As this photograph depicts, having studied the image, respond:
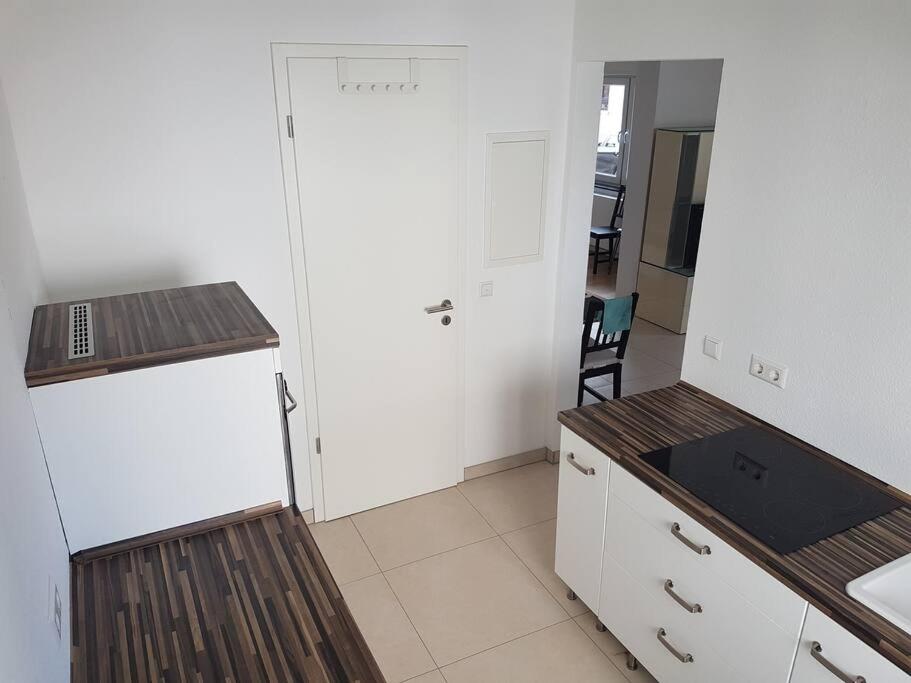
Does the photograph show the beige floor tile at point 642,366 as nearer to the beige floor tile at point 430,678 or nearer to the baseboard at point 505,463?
the baseboard at point 505,463

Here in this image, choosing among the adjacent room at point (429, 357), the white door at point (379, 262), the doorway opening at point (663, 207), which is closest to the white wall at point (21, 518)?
the adjacent room at point (429, 357)

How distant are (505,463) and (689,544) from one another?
6.25 feet

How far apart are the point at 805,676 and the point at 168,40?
2878mm

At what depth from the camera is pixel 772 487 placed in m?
2.14

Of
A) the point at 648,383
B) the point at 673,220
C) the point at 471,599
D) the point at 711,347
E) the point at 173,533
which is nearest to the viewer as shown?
the point at 173,533

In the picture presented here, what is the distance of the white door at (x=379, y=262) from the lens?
9.52ft

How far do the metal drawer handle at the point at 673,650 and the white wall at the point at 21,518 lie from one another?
1782 mm

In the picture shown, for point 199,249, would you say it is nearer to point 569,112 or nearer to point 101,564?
point 101,564

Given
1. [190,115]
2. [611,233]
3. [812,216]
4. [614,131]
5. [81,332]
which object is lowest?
[611,233]

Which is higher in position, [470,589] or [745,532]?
[745,532]

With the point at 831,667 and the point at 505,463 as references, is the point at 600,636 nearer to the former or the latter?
the point at 831,667

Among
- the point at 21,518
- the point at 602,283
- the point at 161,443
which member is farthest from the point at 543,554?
the point at 602,283

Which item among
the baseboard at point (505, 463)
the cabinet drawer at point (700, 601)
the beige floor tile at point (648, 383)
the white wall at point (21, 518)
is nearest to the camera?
the white wall at point (21, 518)

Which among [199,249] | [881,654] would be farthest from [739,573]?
[199,249]
